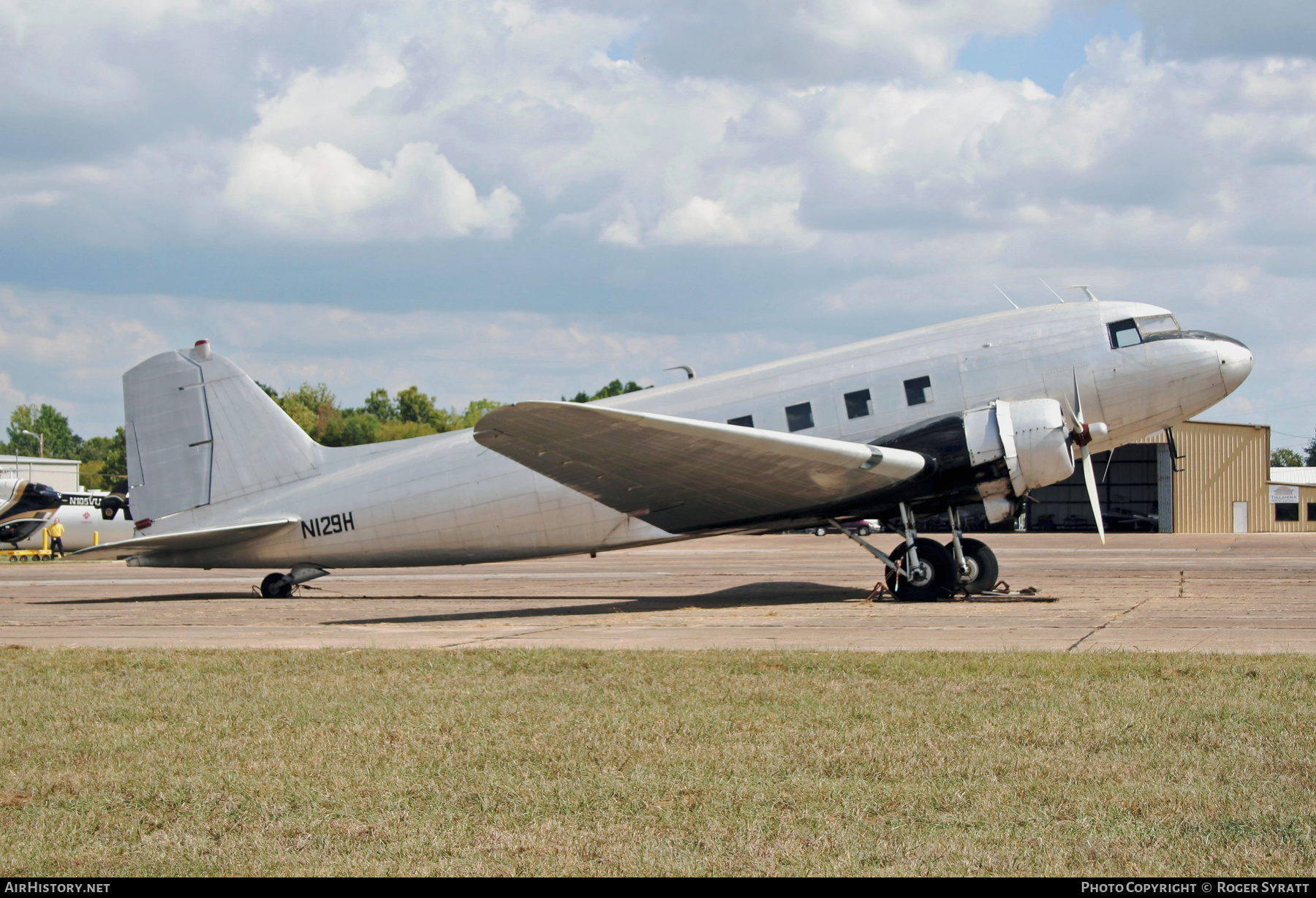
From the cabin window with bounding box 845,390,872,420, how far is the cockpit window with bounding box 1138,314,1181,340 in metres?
4.55

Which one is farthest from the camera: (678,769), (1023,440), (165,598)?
(165,598)

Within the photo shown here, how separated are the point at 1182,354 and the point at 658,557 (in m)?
23.9

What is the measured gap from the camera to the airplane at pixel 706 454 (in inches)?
632

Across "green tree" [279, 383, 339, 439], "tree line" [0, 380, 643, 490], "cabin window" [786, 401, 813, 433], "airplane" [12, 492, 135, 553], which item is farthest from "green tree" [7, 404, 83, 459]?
"cabin window" [786, 401, 813, 433]

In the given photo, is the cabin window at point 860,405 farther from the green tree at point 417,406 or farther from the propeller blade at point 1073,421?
the green tree at point 417,406

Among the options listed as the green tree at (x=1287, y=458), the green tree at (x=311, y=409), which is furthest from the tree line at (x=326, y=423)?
the green tree at (x=1287, y=458)

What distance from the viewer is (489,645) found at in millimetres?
12312

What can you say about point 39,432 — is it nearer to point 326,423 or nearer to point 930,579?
point 326,423

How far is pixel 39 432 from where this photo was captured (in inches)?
6580

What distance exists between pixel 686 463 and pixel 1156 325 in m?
8.30

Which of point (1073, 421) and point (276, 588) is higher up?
point (1073, 421)

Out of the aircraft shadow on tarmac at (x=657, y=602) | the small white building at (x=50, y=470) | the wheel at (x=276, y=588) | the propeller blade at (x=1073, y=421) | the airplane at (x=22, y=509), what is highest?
the small white building at (x=50, y=470)

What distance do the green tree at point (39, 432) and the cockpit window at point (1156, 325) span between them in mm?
181067

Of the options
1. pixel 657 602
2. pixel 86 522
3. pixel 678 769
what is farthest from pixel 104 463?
pixel 678 769
